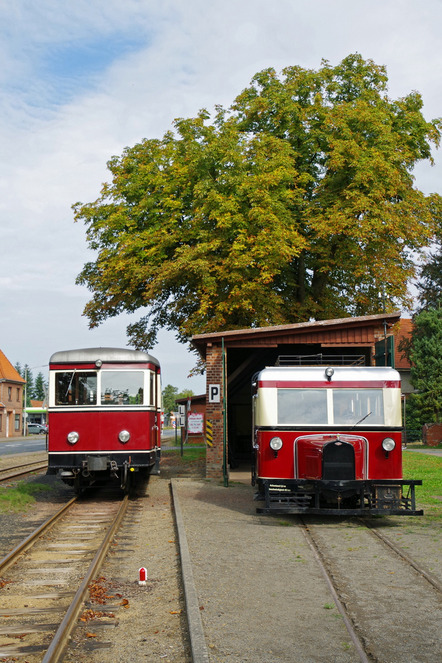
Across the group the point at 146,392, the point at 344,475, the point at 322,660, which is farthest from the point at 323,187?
the point at 322,660

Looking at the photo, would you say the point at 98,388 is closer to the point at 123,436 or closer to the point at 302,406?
the point at 123,436

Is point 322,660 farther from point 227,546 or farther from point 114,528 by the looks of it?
point 114,528

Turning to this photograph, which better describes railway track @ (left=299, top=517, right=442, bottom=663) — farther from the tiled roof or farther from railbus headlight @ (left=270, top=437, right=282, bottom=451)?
the tiled roof

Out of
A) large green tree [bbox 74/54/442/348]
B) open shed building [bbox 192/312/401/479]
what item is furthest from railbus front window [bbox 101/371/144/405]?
large green tree [bbox 74/54/442/348]

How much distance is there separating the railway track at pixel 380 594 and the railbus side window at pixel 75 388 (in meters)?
5.86

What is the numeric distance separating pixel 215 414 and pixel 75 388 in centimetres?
528

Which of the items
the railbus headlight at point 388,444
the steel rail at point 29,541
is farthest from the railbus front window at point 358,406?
the steel rail at point 29,541

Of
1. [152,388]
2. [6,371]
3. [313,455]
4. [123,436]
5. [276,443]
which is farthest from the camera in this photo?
[6,371]

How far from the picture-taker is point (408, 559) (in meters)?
8.51

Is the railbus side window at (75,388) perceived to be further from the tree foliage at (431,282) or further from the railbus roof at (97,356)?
the tree foliage at (431,282)

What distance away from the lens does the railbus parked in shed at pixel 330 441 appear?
36.2 feet

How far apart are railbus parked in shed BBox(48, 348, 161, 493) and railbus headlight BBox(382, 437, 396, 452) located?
5012 mm

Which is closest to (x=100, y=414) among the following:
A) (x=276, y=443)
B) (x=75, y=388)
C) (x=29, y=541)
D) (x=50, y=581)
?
(x=75, y=388)

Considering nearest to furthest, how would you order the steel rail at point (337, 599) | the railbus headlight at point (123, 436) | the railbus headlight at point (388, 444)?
the steel rail at point (337, 599), the railbus headlight at point (388, 444), the railbus headlight at point (123, 436)
